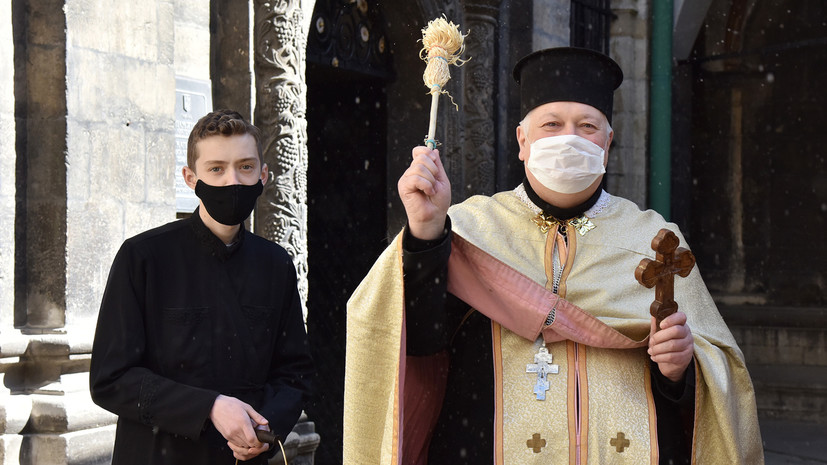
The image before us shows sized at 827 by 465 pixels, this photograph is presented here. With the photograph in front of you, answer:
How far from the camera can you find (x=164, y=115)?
5105mm

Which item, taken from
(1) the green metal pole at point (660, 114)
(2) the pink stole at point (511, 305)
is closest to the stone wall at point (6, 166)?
(2) the pink stole at point (511, 305)

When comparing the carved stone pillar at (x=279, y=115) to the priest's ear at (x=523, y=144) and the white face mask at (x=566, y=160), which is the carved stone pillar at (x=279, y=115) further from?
the white face mask at (x=566, y=160)

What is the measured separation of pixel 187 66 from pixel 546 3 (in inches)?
155

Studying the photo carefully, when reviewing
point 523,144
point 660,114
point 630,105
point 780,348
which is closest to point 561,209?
point 523,144

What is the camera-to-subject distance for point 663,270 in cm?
271

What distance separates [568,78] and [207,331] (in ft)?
3.97

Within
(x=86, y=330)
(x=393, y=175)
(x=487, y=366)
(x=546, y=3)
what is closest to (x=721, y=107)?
(x=546, y=3)

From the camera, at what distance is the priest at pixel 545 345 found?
282 centimetres

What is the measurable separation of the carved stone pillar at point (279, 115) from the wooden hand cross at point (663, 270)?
3.21 meters

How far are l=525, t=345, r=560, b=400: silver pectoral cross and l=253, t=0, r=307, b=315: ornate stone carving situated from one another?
9.66 ft

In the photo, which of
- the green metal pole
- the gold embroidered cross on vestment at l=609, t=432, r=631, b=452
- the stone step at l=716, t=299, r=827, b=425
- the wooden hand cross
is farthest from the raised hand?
the stone step at l=716, t=299, r=827, b=425

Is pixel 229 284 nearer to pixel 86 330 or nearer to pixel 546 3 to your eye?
pixel 86 330

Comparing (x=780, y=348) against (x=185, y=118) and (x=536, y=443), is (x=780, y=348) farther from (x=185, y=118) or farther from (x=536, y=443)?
(x=536, y=443)

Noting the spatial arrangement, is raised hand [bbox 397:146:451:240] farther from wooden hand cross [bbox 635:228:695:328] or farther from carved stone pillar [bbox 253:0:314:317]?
carved stone pillar [bbox 253:0:314:317]
